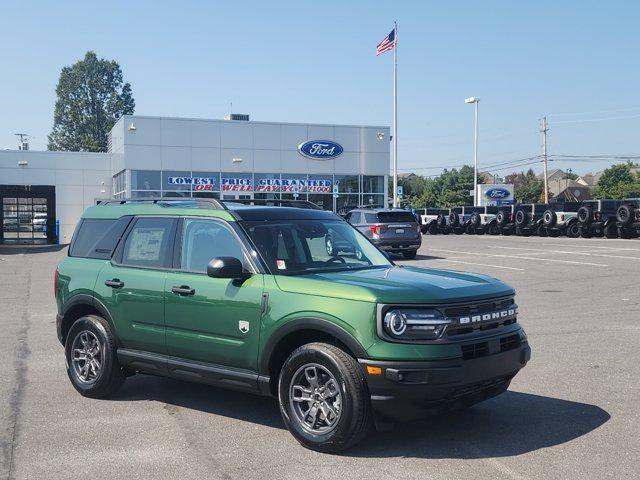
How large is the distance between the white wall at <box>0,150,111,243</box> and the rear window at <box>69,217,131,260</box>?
1429 inches

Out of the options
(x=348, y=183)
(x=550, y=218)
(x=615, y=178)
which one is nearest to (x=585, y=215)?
(x=550, y=218)

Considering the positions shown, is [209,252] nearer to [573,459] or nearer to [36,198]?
[573,459]

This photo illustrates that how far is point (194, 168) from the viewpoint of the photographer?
40438 mm

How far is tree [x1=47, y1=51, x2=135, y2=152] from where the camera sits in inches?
3278

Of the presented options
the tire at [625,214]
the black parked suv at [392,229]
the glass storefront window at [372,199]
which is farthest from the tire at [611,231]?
the glass storefront window at [372,199]

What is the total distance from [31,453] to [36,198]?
39.7 meters

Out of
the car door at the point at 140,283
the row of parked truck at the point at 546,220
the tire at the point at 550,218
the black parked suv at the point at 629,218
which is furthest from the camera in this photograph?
the tire at the point at 550,218

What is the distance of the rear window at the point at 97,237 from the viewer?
682 cm

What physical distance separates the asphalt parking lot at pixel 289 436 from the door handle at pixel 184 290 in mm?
1045

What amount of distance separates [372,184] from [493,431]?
128 ft

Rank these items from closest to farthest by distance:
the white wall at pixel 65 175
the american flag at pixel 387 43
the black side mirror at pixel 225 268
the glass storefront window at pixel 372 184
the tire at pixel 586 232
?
the black side mirror at pixel 225 268 → the tire at pixel 586 232 → the american flag at pixel 387 43 → the white wall at pixel 65 175 → the glass storefront window at pixel 372 184

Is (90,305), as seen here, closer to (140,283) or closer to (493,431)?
(140,283)

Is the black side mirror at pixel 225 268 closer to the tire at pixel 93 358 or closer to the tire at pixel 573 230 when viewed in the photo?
the tire at pixel 93 358

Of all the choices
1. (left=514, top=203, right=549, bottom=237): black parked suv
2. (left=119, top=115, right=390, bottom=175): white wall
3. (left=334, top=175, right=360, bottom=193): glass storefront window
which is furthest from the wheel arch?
(left=334, top=175, right=360, bottom=193): glass storefront window
